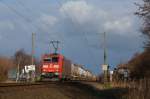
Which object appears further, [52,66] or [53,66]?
[52,66]

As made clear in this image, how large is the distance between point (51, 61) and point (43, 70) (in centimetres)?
201

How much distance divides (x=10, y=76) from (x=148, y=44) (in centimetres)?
5940

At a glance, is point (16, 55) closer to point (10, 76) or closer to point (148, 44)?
point (10, 76)

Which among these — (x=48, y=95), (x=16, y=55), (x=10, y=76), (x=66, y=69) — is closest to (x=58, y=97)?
(x=48, y=95)

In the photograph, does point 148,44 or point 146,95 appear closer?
point 146,95

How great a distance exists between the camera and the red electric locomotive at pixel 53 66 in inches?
2349

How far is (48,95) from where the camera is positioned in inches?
990

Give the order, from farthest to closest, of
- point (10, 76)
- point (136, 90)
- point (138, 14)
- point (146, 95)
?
point (10, 76) → point (136, 90) → point (146, 95) → point (138, 14)

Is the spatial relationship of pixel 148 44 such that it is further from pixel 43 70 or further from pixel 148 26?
pixel 43 70

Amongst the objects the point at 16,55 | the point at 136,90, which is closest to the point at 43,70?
the point at 136,90

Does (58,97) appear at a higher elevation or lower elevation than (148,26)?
lower

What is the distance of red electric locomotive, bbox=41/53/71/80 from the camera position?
59656 millimetres

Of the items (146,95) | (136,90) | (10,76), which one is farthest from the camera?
(10,76)

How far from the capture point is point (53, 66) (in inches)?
2372
